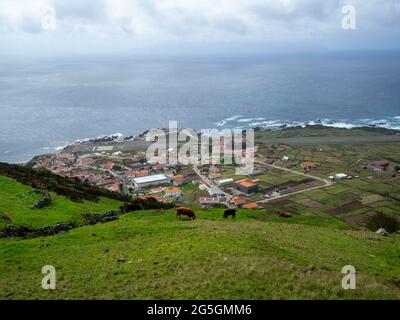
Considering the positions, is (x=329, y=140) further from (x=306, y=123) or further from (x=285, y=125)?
(x=306, y=123)

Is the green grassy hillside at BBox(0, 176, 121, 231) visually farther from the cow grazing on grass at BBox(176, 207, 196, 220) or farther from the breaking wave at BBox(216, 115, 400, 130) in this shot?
the breaking wave at BBox(216, 115, 400, 130)

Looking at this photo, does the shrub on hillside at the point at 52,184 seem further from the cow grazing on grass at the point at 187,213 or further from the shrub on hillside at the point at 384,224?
the shrub on hillside at the point at 384,224

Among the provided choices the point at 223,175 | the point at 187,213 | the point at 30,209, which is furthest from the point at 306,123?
the point at 30,209

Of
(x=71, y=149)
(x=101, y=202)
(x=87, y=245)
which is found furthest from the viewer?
(x=71, y=149)

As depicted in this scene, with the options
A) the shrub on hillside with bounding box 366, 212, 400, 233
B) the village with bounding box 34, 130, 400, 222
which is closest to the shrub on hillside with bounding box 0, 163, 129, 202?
the shrub on hillside with bounding box 366, 212, 400, 233

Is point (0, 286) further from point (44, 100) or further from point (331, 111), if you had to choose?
point (44, 100)

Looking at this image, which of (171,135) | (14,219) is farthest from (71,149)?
(14,219)
